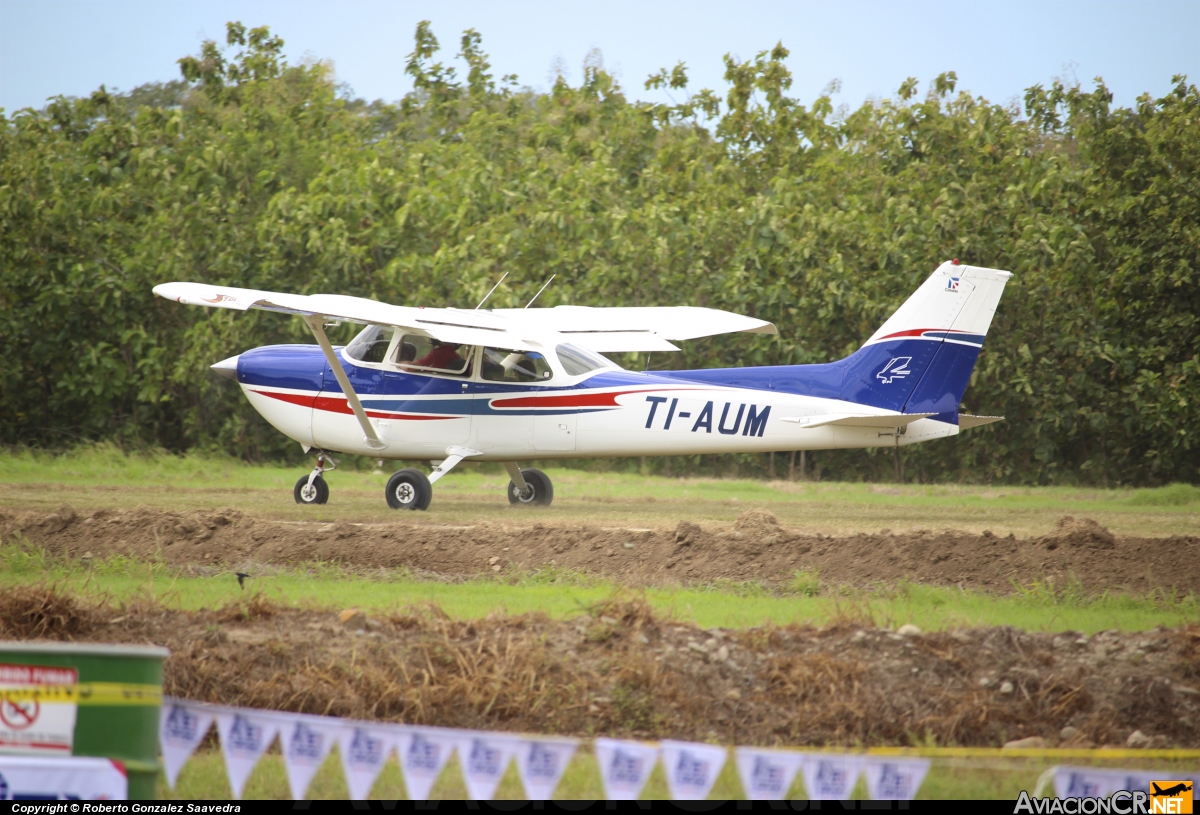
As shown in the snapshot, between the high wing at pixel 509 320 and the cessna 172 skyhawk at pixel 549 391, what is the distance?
37mm

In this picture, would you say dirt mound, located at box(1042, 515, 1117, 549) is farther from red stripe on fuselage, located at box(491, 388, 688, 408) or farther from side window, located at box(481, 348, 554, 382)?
side window, located at box(481, 348, 554, 382)

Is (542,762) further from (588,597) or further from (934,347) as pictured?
(934,347)

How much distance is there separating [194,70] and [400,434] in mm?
19134

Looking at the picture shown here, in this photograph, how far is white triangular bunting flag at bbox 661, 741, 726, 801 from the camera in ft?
13.5

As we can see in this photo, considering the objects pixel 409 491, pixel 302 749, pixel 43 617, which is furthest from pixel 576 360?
pixel 302 749

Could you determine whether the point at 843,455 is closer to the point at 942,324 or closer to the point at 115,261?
the point at 942,324

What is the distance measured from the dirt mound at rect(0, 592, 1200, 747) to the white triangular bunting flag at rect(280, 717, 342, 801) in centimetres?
136

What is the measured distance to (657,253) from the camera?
2178 cm

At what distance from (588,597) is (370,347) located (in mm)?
7078

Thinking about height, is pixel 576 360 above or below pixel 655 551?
above

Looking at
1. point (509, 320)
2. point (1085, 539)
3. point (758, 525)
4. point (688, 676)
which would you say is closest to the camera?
point (688, 676)

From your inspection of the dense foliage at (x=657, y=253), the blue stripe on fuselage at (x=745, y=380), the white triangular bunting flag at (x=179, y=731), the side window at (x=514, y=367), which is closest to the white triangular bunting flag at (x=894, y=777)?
the white triangular bunting flag at (x=179, y=731)

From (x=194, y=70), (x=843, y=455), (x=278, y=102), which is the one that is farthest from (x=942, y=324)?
(x=194, y=70)

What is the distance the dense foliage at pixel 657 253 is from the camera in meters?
20.4
